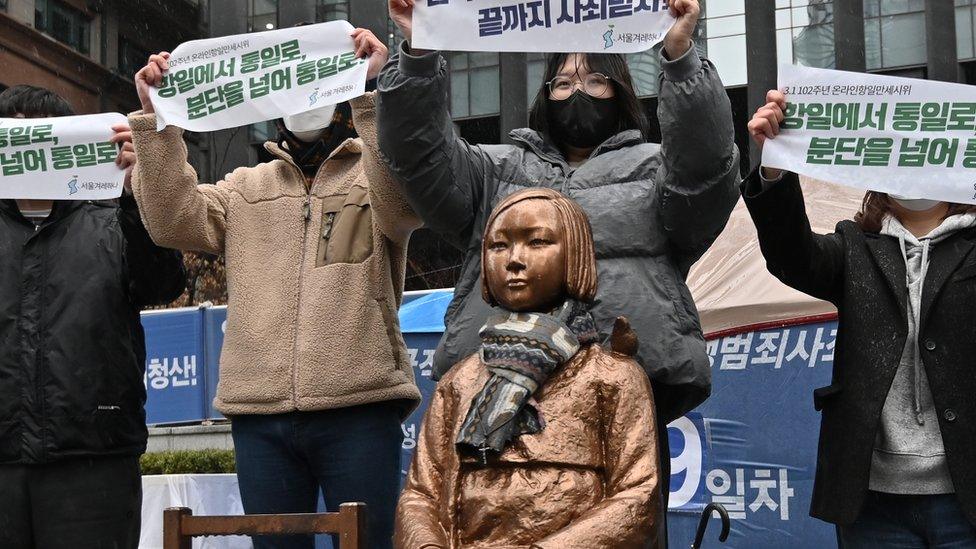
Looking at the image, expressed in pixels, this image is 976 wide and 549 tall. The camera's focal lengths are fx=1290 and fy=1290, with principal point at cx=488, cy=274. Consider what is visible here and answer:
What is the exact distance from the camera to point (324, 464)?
439 cm

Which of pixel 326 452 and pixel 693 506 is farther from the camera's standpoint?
pixel 693 506

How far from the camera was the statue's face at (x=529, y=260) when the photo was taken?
3.44m

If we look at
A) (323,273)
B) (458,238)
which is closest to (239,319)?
(323,273)

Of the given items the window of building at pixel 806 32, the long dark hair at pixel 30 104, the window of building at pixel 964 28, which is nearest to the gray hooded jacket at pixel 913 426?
the long dark hair at pixel 30 104

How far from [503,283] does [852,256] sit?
141 cm

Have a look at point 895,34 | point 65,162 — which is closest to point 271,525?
point 65,162

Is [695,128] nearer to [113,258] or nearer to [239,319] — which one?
[239,319]

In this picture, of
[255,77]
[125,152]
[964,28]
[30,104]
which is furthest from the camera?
[964,28]

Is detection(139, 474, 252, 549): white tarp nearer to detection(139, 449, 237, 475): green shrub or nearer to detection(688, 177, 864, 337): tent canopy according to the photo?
detection(139, 449, 237, 475): green shrub

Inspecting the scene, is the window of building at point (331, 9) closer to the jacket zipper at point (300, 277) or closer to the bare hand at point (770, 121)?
the jacket zipper at point (300, 277)

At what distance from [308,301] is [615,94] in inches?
50.7

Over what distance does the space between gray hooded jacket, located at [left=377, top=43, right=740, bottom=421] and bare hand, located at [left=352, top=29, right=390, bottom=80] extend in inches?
17.4

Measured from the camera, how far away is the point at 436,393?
359cm

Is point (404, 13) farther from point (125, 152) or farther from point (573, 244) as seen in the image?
point (125, 152)
